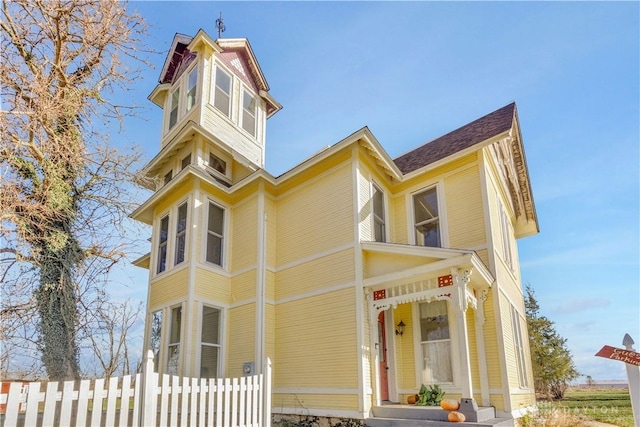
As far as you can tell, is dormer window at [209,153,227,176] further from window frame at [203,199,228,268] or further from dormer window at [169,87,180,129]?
dormer window at [169,87,180,129]

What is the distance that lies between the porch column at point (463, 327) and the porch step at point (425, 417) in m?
0.34

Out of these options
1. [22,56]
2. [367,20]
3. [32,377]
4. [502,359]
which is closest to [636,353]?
[502,359]

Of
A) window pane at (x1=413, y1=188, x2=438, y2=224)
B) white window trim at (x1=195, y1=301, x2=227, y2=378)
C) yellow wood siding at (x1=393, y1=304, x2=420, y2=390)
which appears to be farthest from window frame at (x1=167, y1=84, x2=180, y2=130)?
yellow wood siding at (x1=393, y1=304, x2=420, y2=390)

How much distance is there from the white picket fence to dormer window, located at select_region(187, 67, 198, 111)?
29.4 feet

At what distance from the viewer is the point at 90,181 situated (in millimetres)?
8984

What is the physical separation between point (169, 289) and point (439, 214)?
6703mm

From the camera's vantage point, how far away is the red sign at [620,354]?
5.09 metres

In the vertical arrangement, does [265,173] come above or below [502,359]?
above

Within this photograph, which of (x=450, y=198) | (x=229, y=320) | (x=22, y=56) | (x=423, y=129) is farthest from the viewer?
(x=423, y=129)

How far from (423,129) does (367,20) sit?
554 centimetres

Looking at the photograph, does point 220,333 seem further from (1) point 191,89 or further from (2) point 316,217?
(1) point 191,89

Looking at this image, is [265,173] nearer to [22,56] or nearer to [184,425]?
[22,56]

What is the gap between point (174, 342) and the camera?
978cm

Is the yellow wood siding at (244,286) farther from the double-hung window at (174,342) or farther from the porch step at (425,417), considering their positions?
the porch step at (425,417)
